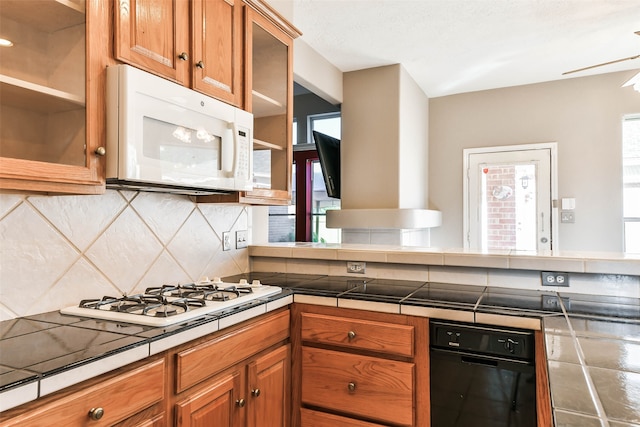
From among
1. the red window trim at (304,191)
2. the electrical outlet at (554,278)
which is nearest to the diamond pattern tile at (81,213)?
the electrical outlet at (554,278)

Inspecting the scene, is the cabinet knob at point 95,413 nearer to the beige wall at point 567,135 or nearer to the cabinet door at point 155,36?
the cabinet door at point 155,36

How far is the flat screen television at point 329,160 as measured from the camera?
385 centimetres

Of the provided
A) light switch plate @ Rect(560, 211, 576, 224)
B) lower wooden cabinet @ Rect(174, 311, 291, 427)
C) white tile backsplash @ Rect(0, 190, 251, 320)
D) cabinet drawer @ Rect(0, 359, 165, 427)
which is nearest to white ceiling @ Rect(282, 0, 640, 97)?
light switch plate @ Rect(560, 211, 576, 224)

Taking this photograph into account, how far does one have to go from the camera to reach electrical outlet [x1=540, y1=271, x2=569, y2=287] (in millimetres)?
1830

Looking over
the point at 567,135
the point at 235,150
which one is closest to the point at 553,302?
the point at 235,150

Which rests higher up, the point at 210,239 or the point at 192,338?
the point at 210,239

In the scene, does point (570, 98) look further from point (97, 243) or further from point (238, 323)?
point (97, 243)

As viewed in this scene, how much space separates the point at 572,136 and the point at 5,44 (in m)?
4.71

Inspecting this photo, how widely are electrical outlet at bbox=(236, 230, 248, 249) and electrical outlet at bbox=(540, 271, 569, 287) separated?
157cm

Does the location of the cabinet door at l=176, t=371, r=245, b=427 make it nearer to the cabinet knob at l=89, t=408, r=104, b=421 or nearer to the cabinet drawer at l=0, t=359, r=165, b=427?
the cabinet drawer at l=0, t=359, r=165, b=427

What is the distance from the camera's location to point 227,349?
4.80 feet

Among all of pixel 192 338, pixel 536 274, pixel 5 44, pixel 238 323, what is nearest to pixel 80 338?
pixel 192 338

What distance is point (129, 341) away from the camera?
3.69ft

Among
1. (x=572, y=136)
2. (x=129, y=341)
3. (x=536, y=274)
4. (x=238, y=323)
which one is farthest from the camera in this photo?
(x=572, y=136)
